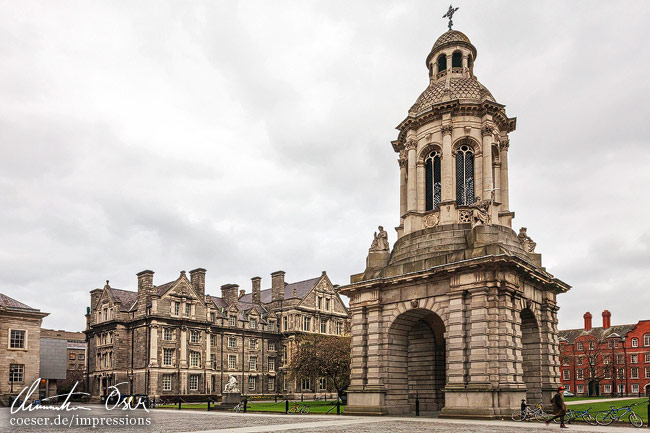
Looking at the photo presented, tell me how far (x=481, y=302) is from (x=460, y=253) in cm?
273

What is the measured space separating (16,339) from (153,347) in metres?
15.0

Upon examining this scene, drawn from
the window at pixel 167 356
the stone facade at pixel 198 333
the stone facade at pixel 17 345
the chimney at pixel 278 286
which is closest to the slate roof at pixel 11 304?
the stone facade at pixel 17 345

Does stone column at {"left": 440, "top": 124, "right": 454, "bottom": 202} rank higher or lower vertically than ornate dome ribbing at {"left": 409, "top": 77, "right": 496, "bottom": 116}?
lower

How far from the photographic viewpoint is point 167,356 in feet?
230

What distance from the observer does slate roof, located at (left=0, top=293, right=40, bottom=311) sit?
5795 centimetres

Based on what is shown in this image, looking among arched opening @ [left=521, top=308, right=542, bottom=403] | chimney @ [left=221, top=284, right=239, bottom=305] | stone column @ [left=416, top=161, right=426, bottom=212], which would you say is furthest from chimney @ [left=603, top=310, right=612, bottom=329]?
stone column @ [left=416, top=161, right=426, bottom=212]

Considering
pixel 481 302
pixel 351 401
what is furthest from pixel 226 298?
pixel 481 302

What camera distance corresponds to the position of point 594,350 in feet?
310

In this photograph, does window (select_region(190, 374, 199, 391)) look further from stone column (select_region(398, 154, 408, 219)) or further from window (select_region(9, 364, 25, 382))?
stone column (select_region(398, 154, 408, 219))

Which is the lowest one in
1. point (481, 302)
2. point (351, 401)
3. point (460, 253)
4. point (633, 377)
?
point (633, 377)

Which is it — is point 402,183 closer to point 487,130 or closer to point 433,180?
point 433,180

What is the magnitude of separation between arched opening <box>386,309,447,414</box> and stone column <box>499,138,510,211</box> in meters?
7.70

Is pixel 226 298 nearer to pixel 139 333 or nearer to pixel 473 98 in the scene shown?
pixel 139 333
